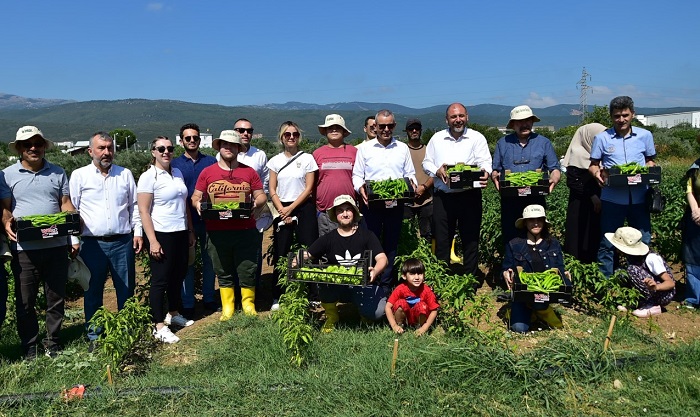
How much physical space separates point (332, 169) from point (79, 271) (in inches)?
109

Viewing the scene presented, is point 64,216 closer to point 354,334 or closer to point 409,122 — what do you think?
point 354,334

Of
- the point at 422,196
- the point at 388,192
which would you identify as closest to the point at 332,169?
the point at 388,192

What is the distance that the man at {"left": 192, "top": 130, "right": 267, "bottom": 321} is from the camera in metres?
5.54

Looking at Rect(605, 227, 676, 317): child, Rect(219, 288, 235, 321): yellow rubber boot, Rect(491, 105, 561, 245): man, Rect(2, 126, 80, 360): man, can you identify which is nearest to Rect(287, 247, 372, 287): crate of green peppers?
Rect(219, 288, 235, 321): yellow rubber boot

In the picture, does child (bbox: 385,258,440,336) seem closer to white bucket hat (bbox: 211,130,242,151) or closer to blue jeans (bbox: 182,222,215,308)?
white bucket hat (bbox: 211,130,242,151)

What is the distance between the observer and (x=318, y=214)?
609cm

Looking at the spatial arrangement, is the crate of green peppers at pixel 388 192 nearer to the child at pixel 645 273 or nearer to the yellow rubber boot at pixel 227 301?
the yellow rubber boot at pixel 227 301

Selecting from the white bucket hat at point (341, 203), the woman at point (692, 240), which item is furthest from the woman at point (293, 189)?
the woman at point (692, 240)

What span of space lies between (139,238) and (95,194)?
2.00ft

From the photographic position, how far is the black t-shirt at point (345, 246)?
5238 millimetres

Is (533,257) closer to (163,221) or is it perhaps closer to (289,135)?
(289,135)

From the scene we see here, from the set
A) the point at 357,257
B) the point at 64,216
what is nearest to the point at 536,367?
the point at 357,257

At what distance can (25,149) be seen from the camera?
474 cm

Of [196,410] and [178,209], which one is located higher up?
[178,209]
